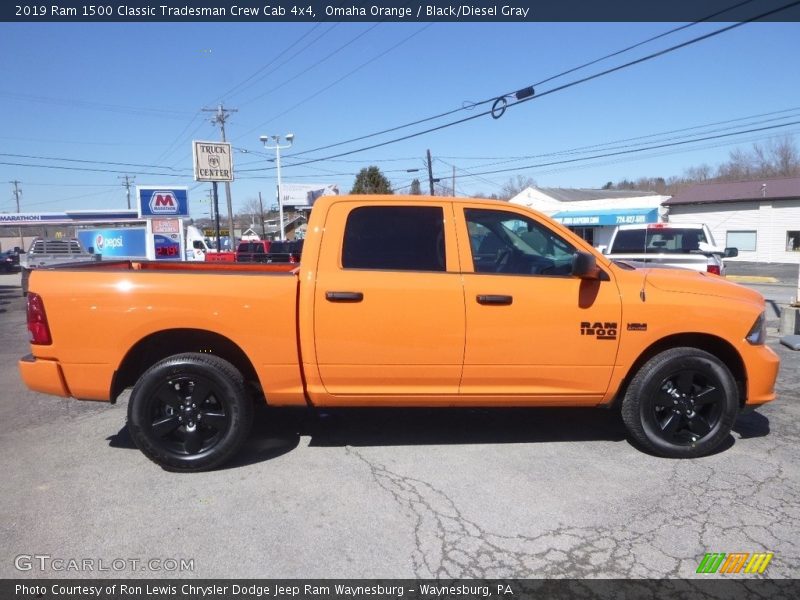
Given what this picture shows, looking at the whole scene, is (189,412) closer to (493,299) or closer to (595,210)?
(493,299)

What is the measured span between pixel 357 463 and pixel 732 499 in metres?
2.50

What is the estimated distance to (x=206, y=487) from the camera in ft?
12.1

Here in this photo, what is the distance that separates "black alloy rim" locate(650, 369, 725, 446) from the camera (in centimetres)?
402

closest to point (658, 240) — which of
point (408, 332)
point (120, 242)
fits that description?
point (408, 332)

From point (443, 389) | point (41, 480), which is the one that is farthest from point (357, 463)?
point (41, 480)

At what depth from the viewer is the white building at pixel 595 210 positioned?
37969 millimetres

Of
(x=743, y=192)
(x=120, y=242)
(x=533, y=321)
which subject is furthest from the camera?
(x=743, y=192)

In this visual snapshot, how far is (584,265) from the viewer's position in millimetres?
3738

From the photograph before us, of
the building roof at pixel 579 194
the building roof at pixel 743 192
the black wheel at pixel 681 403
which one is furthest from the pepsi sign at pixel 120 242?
the building roof at pixel 743 192

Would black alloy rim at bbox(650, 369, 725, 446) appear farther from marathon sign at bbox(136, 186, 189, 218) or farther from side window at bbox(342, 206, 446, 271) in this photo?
marathon sign at bbox(136, 186, 189, 218)

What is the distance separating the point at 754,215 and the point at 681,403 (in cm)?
4089

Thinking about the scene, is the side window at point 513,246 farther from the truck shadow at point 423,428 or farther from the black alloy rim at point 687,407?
the truck shadow at point 423,428

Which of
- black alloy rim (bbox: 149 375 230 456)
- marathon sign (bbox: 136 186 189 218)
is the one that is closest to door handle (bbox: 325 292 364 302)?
black alloy rim (bbox: 149 375 230 456)

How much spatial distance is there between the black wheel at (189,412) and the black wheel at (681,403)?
9.34 feet
